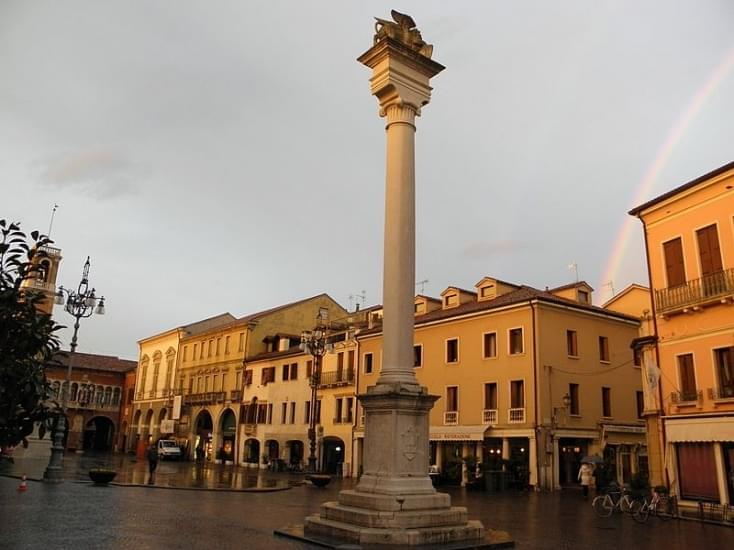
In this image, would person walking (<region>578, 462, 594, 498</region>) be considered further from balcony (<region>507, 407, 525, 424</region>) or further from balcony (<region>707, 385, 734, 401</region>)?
balcony (<region>707, 385, 734, 401</region>)

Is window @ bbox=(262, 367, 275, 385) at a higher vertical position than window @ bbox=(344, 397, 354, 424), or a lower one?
higher

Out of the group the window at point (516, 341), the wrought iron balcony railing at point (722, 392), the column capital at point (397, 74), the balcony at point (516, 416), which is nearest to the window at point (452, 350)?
the window at point (516, 341)

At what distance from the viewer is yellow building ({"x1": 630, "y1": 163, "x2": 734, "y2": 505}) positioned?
20312 millimetres

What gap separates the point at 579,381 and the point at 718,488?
42.0 ft

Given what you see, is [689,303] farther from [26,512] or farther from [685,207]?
[26,512]

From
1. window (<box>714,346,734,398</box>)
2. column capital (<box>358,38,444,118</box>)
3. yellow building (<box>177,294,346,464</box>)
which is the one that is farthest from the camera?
yellow building (<box>177,294,346,464</box>)

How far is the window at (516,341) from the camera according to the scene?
3241 centimetres

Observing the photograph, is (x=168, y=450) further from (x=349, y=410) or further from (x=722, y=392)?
(x=722, y=392)

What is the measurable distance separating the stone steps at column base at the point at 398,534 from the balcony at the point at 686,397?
496 inches

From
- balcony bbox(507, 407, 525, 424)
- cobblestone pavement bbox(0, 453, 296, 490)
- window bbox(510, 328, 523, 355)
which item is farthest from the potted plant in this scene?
window bbox(510, 328, 523, 355)

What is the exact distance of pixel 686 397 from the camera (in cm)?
2156

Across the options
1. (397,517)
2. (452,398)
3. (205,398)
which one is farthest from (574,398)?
(205,398)

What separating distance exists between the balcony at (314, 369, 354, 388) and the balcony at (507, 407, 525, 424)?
1286 cm

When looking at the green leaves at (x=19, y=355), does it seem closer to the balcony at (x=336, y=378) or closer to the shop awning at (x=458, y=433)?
the shop awning at (x=458, y=433)
